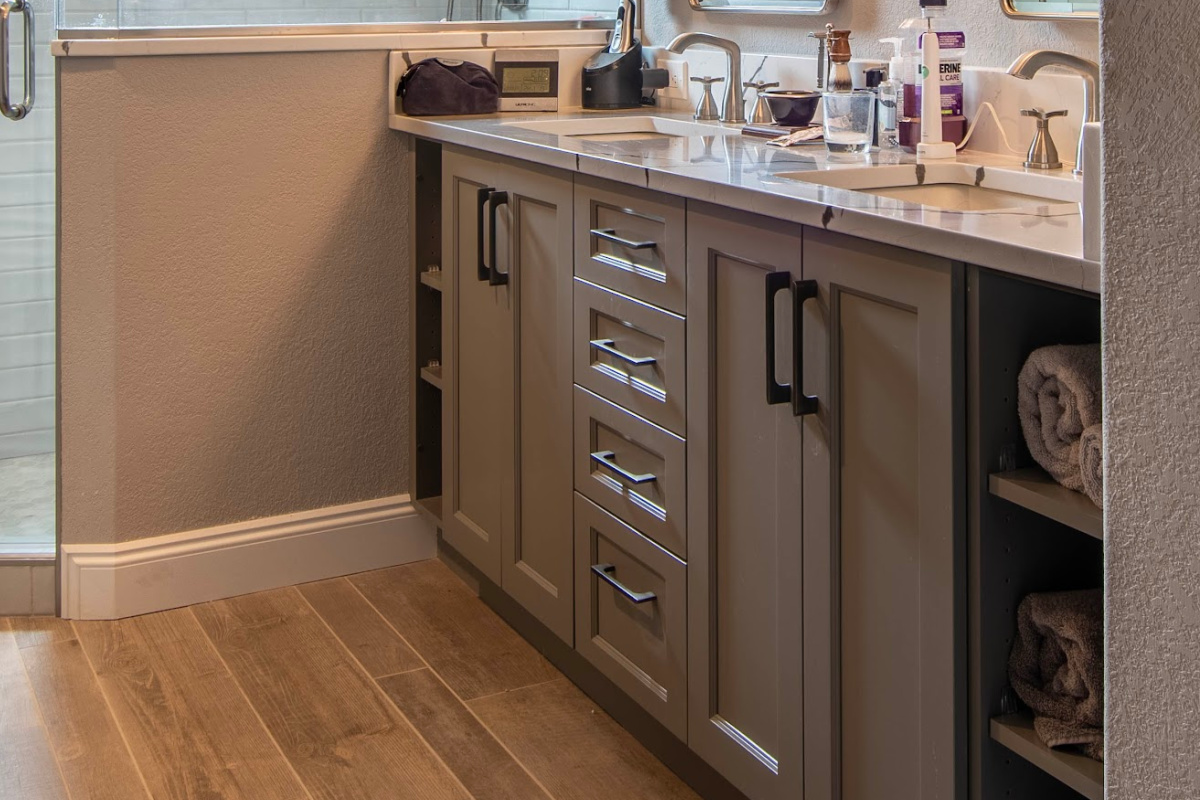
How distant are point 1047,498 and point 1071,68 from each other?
0.79m

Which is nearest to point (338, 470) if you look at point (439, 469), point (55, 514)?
point (439, 469)

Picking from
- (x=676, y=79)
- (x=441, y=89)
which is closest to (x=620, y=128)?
(x=676, y=79)

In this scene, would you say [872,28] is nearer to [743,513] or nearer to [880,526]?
[743,513]

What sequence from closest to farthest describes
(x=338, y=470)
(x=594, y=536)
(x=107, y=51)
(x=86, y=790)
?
(x=86, y=790) → (x=594, y=536) → (x=107, y=51) → (x=338, y=470)

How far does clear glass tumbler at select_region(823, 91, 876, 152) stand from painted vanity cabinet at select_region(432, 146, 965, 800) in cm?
41

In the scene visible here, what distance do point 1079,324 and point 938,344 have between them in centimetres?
15

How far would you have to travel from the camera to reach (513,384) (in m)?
2.57

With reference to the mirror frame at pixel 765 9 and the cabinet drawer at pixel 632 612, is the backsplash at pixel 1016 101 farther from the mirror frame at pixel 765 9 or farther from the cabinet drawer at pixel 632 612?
the cabinet drawer at pixel 632 612

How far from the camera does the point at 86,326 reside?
276cm

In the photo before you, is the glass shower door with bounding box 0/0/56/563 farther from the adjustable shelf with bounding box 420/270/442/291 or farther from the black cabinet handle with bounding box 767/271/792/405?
the black cabinet handle with bounding box 767/271/792/405

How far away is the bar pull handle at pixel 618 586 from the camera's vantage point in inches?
84.3

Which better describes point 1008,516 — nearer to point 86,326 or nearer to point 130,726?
point 130,726

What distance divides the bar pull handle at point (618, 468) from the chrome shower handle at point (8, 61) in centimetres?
136

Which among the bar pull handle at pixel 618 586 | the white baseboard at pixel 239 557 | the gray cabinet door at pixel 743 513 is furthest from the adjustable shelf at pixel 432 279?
the gray cabinet door at pixel 743 513
